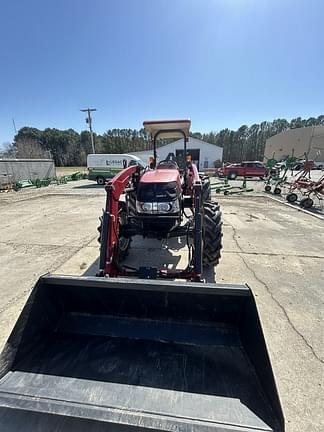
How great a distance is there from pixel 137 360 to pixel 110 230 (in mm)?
1495

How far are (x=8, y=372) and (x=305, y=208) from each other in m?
10.1

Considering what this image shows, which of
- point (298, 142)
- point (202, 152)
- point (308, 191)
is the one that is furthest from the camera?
point (298, 142)

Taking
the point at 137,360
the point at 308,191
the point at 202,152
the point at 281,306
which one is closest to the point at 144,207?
the point at 137,360

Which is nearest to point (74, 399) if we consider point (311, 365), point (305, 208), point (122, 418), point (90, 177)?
point (122, 418)

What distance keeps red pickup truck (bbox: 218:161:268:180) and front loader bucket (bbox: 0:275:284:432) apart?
2014 centimetres

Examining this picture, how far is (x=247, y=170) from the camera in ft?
68.7

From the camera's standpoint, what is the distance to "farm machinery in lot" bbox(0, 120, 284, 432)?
4.07 feet

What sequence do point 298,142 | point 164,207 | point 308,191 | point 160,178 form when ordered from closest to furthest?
point 164,207 < point 160,178 < point 308,191 < point 298,142

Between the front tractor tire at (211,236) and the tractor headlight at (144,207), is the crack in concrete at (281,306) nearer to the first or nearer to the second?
the front tractor tire at (211,236)

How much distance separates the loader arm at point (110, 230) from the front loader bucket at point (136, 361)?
70cm

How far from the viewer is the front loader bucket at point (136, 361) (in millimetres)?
1241

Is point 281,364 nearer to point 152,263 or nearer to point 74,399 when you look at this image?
point 74,399

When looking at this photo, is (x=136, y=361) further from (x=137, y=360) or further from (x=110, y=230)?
(x=110, y=230)

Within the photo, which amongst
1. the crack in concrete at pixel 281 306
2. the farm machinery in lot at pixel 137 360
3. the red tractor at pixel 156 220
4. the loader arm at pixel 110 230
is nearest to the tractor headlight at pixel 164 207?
the red tractor at pixel 156 220
